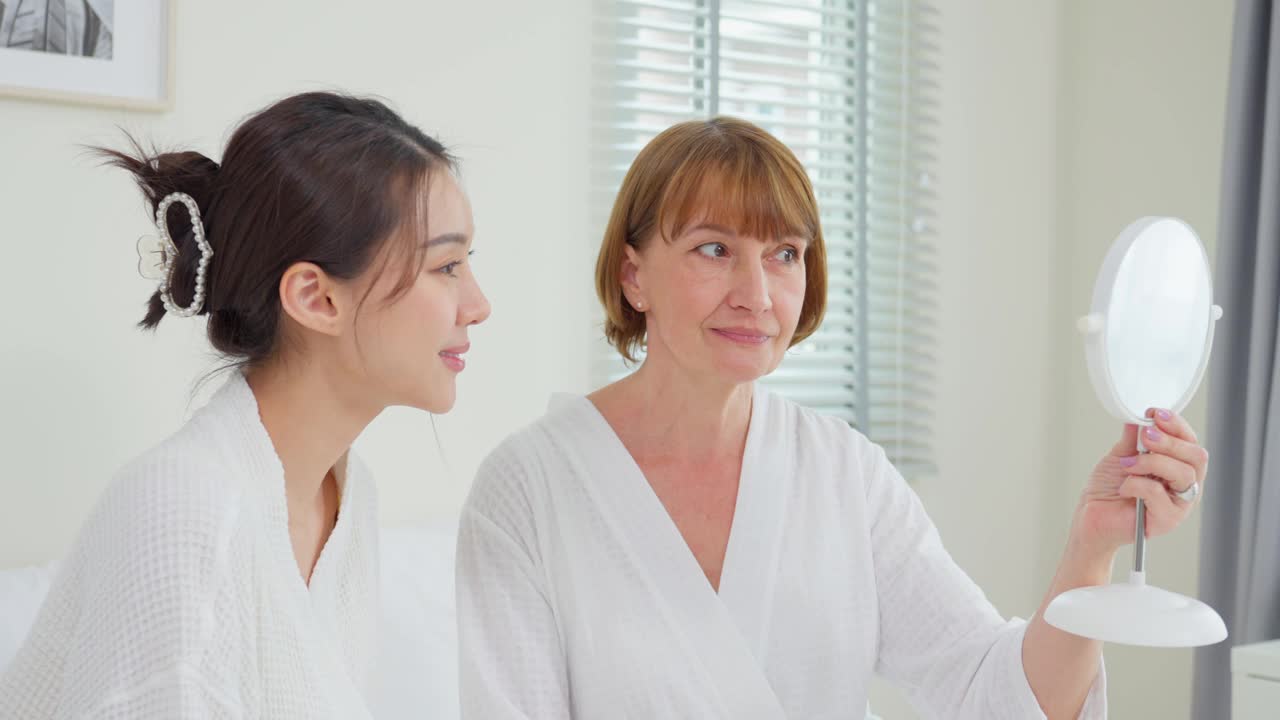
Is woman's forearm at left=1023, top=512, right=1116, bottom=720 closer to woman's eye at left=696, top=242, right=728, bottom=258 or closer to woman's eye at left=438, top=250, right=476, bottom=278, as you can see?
woman's eye at left=696, top=242, right=728, bottom=258

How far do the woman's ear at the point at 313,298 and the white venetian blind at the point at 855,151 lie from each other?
1587 mm

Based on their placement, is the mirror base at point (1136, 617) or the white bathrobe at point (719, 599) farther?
the white bathrobe at point (719, 599)

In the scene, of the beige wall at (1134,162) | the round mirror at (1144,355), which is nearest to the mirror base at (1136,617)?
the round mirror at (1144,355)

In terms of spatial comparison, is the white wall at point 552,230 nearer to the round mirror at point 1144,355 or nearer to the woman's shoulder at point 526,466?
the woman's shoulder at point 526,466

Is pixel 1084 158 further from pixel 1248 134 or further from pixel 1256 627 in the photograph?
pixel 1256 627

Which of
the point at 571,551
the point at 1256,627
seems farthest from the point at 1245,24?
the point at 571,551

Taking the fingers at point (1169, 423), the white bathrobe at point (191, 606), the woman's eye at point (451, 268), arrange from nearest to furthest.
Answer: the white bathrobe at point (191, 606), the fingers at point (1169, 423), the woman's eye at point (451, 268)

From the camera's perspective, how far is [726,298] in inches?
60.2

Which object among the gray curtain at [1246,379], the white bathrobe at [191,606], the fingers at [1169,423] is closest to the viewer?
the white bathrobe at [191,606]

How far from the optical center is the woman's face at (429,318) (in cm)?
127

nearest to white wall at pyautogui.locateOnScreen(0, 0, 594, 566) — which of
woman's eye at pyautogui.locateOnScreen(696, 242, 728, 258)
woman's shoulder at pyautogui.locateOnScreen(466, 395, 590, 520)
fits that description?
woman's shoulder at pyautogui.locateOnScreen(466, 395, 590, 520)

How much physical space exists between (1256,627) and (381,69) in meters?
A: 2.15

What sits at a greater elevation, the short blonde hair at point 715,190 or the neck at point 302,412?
the short blonde hair at point 715,190

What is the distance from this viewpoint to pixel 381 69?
2.24 meters
